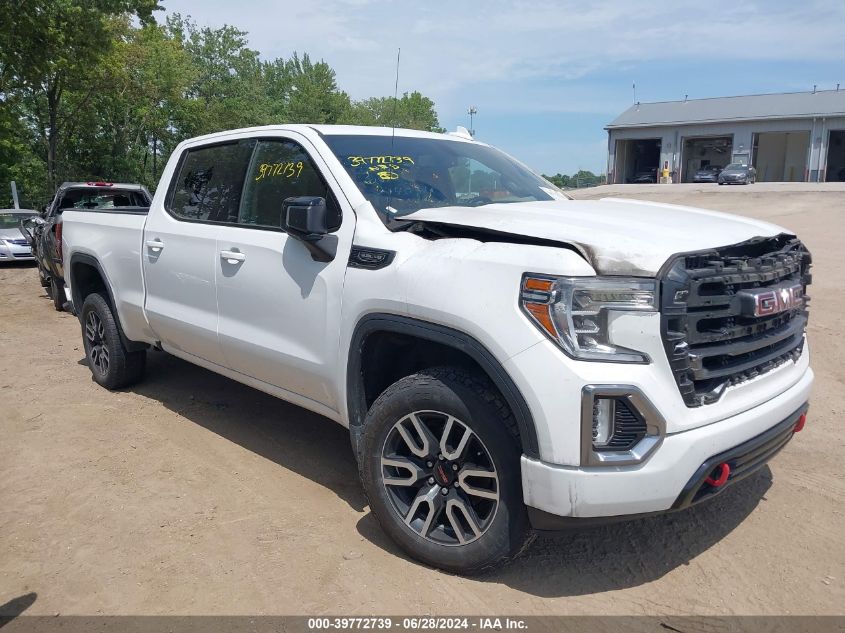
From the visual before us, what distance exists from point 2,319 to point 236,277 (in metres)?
7.89

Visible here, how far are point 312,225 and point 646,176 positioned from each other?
4684 cm

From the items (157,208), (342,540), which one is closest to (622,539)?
(342,540)

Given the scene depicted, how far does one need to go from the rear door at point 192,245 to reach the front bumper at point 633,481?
246 centimetres

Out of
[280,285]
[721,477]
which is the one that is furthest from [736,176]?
[721,477]

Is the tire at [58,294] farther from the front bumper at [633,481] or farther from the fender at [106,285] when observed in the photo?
the front bumper at [633,481]

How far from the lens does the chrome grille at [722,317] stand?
265 cm

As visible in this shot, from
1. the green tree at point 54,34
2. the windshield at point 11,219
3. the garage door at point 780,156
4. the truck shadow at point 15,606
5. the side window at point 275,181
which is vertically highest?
the green tree at point 54,34

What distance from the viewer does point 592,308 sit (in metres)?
2.64

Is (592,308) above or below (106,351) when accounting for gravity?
above

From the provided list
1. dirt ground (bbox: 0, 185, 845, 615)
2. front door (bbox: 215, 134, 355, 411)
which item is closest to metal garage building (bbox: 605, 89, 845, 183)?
dirt ground (bbox: 0, 185, 845, 615)

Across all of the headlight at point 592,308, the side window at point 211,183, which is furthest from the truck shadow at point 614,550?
the side window at point 211,183

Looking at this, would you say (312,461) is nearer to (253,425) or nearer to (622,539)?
(253,425)

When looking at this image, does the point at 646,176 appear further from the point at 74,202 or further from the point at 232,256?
the point at 232,256

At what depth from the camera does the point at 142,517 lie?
3.77m
